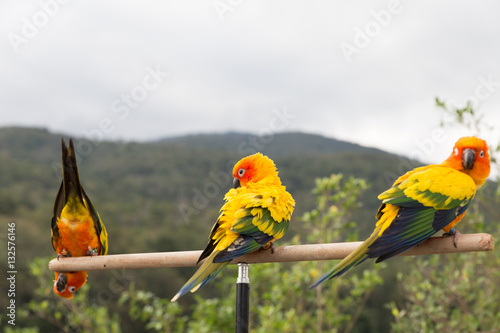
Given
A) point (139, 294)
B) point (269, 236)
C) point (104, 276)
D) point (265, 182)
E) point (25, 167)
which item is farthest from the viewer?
point (25, 167)

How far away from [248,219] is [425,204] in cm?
64

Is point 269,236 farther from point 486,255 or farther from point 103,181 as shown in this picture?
point 103,181

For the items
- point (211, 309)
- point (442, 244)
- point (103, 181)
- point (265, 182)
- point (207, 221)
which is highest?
point (103, 181)

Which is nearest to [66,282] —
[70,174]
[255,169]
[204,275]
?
[70,174]

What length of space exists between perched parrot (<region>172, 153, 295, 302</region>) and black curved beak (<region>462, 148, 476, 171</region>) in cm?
68

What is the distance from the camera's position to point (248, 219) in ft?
6.13

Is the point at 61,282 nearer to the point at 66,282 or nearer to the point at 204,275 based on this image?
the point at 66,282

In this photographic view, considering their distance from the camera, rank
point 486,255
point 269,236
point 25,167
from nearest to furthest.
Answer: point 269,236 → point 486,255 → point 25,167

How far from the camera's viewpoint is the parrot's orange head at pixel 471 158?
1.75m

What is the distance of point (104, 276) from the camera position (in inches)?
389

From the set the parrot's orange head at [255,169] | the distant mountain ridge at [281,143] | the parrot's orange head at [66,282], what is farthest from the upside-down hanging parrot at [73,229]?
the distant mountain ridge at [281,143]

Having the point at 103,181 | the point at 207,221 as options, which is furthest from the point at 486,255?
the point at 103,181

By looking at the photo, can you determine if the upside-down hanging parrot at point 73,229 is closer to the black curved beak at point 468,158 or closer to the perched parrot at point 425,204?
the perched parrot at point 425,204

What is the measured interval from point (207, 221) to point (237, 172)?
10574mm
